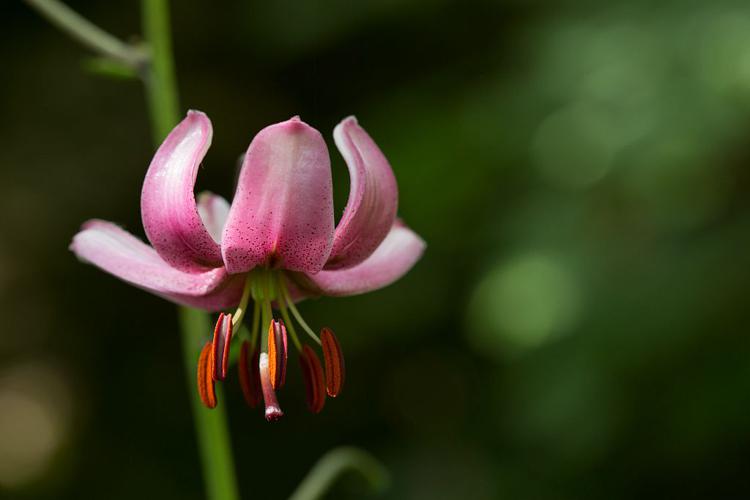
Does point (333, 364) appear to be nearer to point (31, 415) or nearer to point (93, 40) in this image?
point (93, 40)

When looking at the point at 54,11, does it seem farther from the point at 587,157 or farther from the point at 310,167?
the point at 587,157

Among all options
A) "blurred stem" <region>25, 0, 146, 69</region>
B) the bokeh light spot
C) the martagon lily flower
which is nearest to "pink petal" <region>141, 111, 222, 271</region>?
Result: the martagon lily flower

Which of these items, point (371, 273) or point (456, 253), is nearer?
point (371, 273)

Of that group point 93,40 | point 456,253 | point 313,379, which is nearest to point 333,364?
point 313,379

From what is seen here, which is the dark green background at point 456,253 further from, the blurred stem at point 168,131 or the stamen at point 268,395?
the stamen at point 268,395

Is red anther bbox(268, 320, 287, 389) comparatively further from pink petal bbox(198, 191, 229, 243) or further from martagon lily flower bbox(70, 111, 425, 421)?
pink petal bbox(198, 191, 229, 243)

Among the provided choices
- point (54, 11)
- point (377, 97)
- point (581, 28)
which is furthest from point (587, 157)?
point (377, 97)
